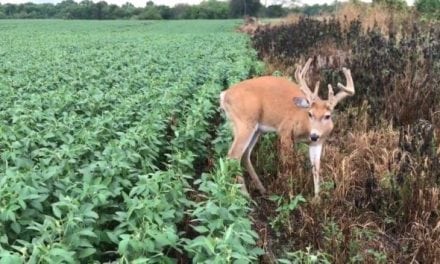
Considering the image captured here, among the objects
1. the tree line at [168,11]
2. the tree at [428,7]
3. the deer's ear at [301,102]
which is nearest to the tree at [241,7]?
the tree line at [168,11]

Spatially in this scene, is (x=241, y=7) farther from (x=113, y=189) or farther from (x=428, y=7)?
(x=113, y=189)

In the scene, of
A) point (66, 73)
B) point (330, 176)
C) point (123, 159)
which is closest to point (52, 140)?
point (123, 159)

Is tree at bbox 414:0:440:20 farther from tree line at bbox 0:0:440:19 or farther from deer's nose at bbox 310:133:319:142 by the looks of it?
tree line at bbox 0:0:440:19

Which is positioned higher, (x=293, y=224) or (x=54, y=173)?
(x=54, y=173)

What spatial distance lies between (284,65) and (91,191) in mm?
10589

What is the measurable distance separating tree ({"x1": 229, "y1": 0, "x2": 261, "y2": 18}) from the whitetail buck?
310 feet

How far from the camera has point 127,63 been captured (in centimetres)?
1552

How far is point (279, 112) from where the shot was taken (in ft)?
22.2

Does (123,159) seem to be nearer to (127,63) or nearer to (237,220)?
(237,220)

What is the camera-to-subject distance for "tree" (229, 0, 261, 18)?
330ft

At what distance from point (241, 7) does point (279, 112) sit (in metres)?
97.0

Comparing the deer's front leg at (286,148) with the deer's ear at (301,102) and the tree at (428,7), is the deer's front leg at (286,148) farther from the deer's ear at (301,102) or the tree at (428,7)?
the tree at (428,7)

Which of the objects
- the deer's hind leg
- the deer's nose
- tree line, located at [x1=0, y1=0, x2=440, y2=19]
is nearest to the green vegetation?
the deer's hind leg

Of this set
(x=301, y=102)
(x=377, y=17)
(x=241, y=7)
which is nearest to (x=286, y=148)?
(x=301, y=102)
